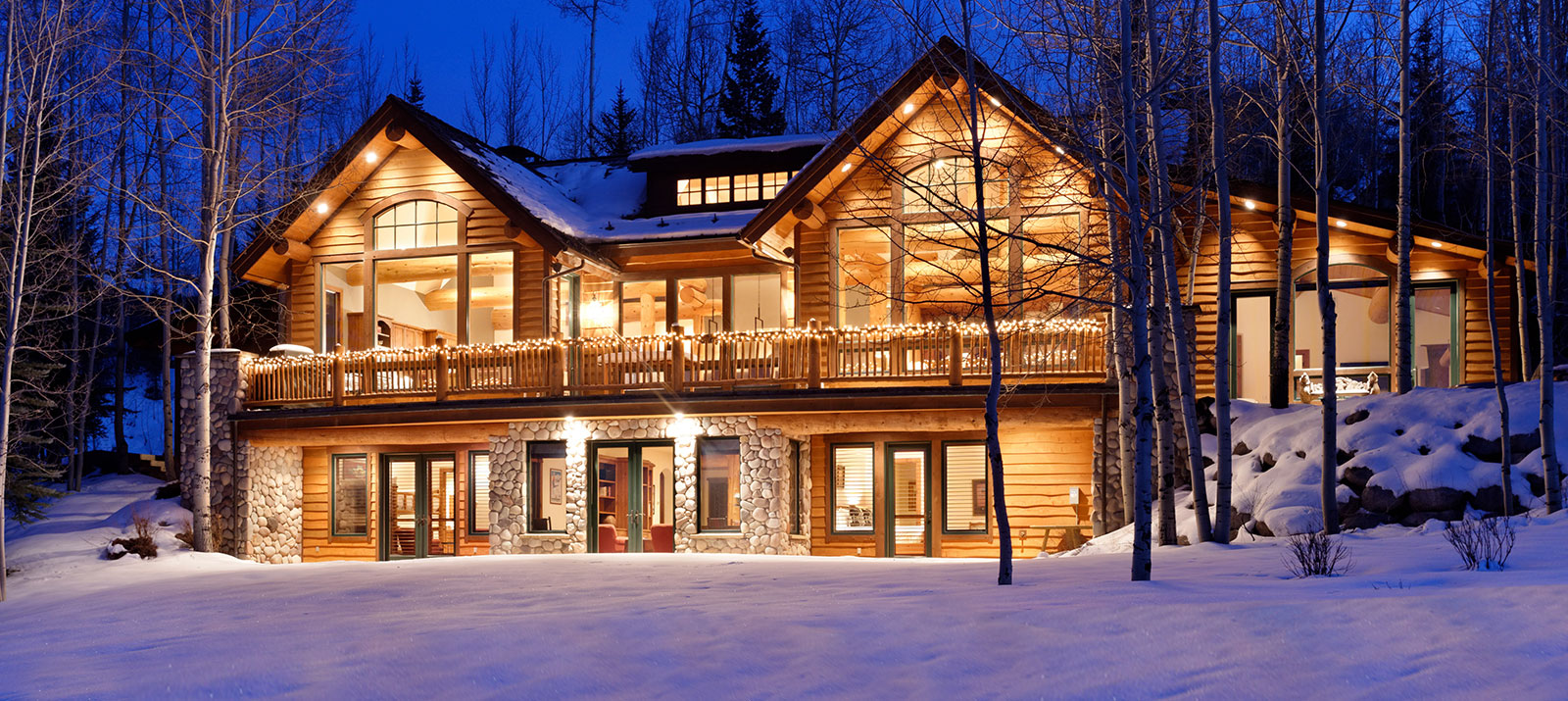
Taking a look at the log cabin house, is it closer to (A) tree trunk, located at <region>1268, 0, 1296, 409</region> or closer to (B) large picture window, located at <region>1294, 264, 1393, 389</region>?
(B) large picture window, located at <region>1294, 264, 1393, 389</region>

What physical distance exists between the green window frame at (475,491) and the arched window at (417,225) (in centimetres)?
368

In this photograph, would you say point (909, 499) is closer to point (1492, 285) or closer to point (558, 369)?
point (558, 369)

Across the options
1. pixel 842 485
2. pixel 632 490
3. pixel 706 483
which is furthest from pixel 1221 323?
pixel 632 490

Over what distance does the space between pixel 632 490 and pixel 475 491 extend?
11.3 feet

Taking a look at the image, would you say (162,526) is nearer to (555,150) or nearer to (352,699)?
(352,699)

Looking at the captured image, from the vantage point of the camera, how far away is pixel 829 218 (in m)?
18.5

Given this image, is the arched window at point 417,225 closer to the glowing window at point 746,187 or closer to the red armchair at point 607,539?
the glowing window at point 746,187

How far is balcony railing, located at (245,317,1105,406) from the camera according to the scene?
15641 mm

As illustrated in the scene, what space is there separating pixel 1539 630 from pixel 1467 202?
96.2ft

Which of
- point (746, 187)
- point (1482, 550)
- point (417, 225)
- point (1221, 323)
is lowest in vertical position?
point (1482, 550)

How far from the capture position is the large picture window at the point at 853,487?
695 inches

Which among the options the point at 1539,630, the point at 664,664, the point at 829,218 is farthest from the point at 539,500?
the point at 1539,630

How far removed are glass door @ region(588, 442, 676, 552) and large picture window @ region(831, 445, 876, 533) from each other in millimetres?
2448

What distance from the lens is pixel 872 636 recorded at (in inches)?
283
